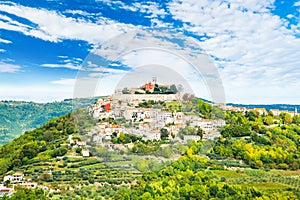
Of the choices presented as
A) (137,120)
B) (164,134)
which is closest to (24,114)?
(137,120)

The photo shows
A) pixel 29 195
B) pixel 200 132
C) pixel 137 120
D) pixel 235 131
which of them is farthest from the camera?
pixel 235 131

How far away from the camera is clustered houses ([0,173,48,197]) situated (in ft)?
26.2

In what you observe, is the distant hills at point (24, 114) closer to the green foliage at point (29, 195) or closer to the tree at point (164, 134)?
the tree at point (164, 134)

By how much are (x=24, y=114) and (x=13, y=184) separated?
1479 inches

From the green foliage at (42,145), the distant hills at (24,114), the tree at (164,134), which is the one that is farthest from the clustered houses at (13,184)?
the distant hills at (24,114)

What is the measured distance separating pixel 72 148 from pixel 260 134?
9049 mm

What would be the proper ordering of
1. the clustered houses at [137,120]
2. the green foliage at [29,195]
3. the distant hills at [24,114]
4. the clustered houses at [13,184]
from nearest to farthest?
the green foliage at [29,195] → the clustered houses at [13,184] → the clustered houses at [137,120] → the distant hills at [24,114]

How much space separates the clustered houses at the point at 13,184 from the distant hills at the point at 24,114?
87.5 feet

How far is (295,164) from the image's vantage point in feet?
35.2

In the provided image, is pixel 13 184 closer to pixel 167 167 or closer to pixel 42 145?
pixel 42 145

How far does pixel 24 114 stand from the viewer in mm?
43219

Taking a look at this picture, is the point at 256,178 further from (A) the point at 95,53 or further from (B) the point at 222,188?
(A) the point at 95,53

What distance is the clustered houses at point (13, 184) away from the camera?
26.2 ft

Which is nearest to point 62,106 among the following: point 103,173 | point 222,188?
point 103,173
